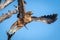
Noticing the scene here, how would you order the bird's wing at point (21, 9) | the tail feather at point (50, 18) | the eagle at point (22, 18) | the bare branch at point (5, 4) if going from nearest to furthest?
the bird's wing at point (21, 9) < the eagle at point (22, 18) < the tail feather at point (50, 18) < the bare branch at point (5, 4)

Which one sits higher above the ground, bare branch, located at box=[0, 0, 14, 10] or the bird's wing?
bare branch, located at box=[0, 0, 14, 10]

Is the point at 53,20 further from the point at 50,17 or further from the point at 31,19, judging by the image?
the point at 31,19

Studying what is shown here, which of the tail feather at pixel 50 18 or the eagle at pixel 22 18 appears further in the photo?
the tail feather at pixel 50 18

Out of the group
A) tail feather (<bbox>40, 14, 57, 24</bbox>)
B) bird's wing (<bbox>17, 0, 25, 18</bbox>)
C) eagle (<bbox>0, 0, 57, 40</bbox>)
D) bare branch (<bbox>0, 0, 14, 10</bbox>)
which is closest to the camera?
bird's wing (<bbox>17, 0, 25, 18</bbox>)

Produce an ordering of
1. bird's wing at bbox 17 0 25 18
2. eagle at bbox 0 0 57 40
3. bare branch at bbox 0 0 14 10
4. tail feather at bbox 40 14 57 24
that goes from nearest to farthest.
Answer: bird's wing at bbox 17 0 25 18
eagle at bbox 0 0 57 40
tail feather at bbox 40 14 57 24
bare branch at bbox 0 0 14 10

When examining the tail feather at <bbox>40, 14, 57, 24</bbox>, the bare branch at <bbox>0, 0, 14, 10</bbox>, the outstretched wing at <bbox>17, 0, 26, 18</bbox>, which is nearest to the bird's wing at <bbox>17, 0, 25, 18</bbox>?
the outstretched wing at <bbox>17, 0, 26, 18</bbox>

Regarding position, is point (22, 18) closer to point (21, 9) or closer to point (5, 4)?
point (5, 4)

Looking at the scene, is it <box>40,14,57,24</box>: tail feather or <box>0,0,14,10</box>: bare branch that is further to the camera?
<box>0,0,14,10</box>: bare branch

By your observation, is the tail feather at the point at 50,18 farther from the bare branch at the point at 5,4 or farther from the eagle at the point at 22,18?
the bare branch at the point at 5,4

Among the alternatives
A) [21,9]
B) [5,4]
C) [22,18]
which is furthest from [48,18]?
[5,4]

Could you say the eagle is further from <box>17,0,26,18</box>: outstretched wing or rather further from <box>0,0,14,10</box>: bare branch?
<box>0,0,14,10</box>: bare branch

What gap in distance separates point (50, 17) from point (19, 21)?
115cm

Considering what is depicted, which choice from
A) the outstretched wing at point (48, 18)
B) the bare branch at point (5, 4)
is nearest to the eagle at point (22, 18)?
the outstretched wing at point (48, 18)

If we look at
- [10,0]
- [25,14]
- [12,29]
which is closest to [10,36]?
[12,29]
